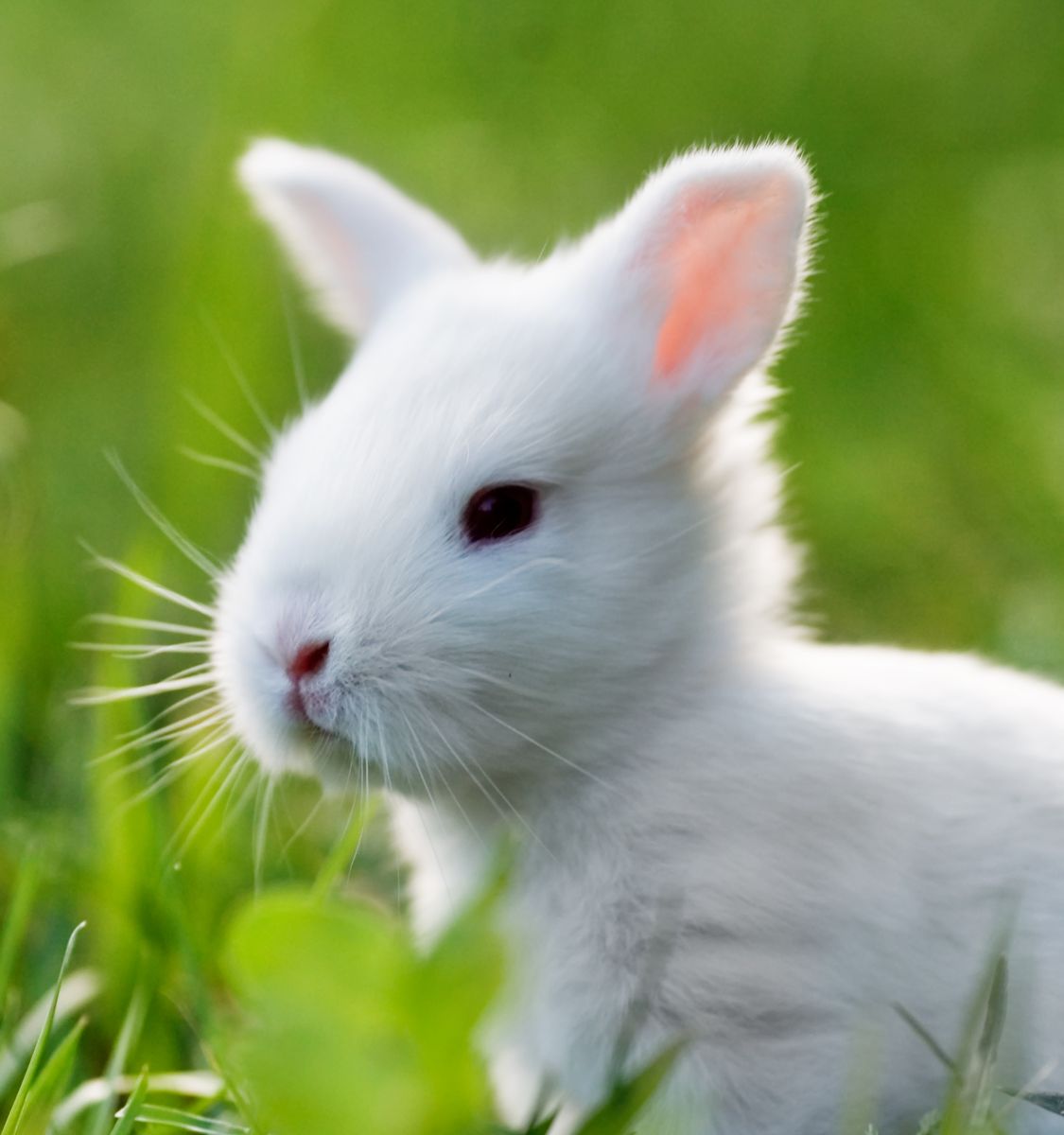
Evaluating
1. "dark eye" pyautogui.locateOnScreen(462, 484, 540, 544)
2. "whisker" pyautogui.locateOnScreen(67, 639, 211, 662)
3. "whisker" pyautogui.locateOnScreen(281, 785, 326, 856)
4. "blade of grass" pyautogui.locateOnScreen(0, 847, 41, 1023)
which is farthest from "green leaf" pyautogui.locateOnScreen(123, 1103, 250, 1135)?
"dark eye" pyautogui.locateOnScreen(462, 484, 540, 544)

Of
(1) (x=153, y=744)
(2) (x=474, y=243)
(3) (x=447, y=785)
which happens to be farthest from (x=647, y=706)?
(2) (x=474, y=243)

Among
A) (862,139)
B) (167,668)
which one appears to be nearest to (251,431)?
(167,668)

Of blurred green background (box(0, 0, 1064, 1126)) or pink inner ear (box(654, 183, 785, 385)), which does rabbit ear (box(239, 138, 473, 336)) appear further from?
pink inner ear (box(654, 183, 785, 385))

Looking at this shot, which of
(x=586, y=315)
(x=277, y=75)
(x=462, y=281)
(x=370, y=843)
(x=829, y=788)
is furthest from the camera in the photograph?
(x=277, y=75)

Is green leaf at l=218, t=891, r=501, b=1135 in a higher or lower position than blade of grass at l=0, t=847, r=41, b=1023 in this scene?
higher

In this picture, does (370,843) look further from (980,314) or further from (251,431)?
(980,314)

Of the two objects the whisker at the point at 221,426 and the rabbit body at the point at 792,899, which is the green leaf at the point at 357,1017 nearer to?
the rabbit body at the point at 792,899

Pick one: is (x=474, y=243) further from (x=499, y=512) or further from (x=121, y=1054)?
(x=121, y=1054)

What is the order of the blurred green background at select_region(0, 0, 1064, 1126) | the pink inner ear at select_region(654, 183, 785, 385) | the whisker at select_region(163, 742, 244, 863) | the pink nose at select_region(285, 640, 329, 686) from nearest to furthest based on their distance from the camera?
the pink nose at select_region(285, 640, 329, 686) < the pink inner ear at select_region(654, 183, 785, 385) < the whisker at select_region(163, 742, 244, 863) < the blurred green background at select_region(0, 0, 1064, 1126)
